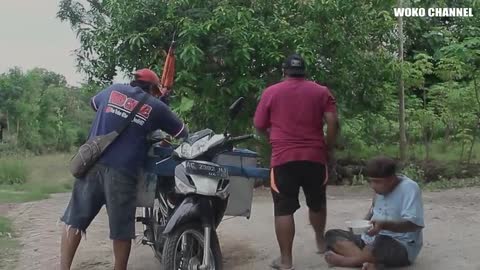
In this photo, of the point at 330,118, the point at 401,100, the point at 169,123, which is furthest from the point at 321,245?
the point at 401,100

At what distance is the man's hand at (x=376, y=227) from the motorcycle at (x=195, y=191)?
85 cm

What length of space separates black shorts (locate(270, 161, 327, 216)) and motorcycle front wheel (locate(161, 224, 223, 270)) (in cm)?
58

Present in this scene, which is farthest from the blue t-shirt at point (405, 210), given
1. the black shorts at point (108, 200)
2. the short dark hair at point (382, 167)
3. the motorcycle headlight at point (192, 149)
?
the black shorts at point (108, 200)

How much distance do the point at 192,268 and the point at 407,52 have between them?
999 cm

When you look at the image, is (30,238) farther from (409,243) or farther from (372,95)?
(372,95)

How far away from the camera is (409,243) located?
479cm

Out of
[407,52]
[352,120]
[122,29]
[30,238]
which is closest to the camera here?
[30,238]

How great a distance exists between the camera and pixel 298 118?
4930 mm

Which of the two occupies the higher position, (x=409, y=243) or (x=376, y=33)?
(x=376, y=33)

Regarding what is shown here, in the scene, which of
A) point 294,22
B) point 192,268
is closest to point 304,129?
point 192,268

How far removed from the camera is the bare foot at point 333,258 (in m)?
4.92

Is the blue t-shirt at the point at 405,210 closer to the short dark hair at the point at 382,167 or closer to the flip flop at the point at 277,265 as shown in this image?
the short dark hair at the point at 382,167

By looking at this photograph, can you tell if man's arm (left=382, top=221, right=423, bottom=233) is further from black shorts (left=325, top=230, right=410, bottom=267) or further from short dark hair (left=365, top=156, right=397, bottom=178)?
short dark hair (left=365, top=156, right=397, bottom=178)

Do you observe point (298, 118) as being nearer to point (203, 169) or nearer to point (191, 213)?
point (203, 169)
